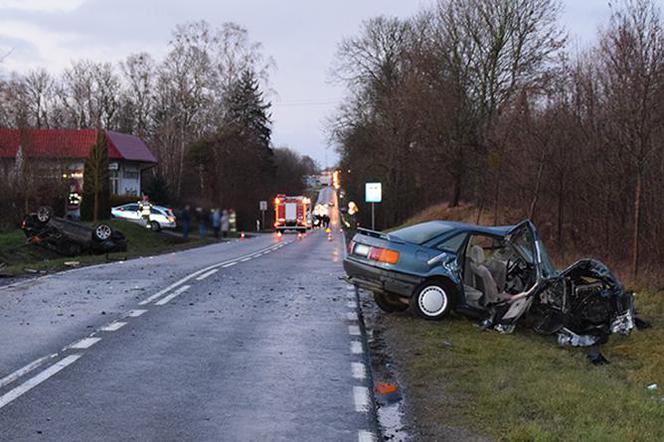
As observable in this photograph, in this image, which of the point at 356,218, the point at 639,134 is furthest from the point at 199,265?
the point at 356,218

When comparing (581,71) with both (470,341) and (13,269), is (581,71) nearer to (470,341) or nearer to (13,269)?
(470,341)

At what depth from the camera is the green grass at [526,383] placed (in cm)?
557

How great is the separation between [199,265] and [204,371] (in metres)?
13.7

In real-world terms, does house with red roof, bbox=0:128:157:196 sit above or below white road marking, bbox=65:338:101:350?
above

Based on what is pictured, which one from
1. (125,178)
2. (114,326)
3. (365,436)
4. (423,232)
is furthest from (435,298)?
(125,178)

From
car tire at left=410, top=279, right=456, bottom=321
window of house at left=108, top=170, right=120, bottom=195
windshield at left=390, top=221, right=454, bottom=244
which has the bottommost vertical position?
car tire at left=410, top=279, right=456, bottom=321

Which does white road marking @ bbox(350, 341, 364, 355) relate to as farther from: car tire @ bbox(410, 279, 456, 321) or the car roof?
the car roof

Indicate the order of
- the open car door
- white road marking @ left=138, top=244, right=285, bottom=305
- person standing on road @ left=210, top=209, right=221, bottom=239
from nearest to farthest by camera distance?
1. the open car door
2. white road marking @ left=138, top=244, right=285, bottom=305
3. person standing on road @ left=210, top=209, right=221, bottom=239

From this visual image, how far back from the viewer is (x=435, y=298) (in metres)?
10.5

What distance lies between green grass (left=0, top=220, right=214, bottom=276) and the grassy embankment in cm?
1240

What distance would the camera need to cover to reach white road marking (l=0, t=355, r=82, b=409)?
243 inches

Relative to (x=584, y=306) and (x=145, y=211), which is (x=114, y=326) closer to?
(x=584, y=306)

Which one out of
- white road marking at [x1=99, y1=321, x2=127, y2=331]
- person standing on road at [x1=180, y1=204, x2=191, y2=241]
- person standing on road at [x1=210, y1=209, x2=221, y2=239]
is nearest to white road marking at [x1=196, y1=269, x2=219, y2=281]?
white road marking at [x1=99, y1=321, x2=127, y2=331]

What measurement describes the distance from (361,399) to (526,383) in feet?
5.39
